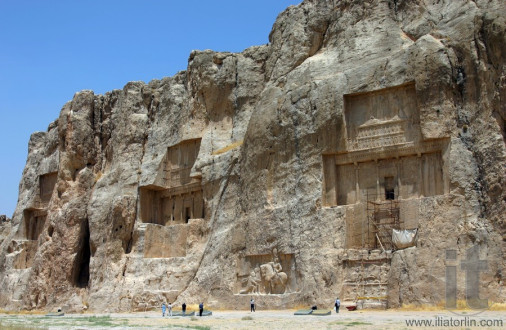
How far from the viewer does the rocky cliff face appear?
23.8 m

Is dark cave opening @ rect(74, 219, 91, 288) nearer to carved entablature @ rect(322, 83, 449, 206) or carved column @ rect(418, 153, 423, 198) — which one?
carved entablature @ rect(322, 83, 449, 206)

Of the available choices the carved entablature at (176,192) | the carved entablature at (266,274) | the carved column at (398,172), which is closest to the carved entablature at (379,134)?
the carved column at (398,172)

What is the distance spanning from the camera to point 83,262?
38469 mm

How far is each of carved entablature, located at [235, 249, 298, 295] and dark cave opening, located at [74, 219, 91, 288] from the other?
13.0m

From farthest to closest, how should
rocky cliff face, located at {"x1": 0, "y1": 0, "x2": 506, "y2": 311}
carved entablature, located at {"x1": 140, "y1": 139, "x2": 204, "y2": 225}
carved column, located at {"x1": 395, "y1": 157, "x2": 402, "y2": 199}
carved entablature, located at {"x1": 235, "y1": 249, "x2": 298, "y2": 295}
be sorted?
1. carved entablature, located at {"x1": 140, "y1": 139, "x2": 204, "y2": 225}
2. carved entablature, located at {"x1": 235, "y1": 249, "x2": 298, "y2": 295}
3. carved column, located at {"x1": 395, "y1": 157, "x2": 402, "y2": 199}
4. rocky cliff face, located at {"x1": 0, "y1": 0, "x2": 506, "y2": 311}

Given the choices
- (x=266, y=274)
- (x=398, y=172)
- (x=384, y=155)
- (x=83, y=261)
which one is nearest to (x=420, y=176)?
(x=398, y=172)

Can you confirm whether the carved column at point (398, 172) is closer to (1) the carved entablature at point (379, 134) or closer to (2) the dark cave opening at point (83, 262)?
(1) the carved entablature at point (379, 134)

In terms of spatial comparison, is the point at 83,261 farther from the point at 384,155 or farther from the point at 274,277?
the point at 384,155

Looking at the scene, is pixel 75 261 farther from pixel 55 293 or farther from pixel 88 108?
pixel 88 108

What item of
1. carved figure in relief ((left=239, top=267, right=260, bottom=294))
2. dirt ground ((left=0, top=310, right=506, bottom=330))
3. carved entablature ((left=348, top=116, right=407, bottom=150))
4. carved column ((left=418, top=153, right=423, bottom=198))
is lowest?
dirt ground ((left=0, top=310, right=506, bottom=330))

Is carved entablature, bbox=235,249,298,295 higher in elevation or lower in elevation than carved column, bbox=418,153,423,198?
lower

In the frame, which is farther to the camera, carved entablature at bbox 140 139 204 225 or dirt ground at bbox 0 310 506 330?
carved entablature at bbox 140 139 204 225

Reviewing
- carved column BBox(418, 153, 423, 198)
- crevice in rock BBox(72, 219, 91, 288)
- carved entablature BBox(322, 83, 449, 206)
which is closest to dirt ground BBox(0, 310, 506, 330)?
carved column BBox(418, 153, 423, 198)

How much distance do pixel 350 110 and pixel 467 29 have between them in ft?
18.2
